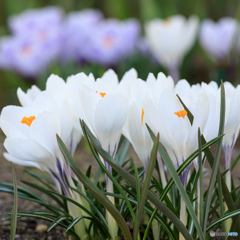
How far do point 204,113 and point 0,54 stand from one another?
1.65 metres

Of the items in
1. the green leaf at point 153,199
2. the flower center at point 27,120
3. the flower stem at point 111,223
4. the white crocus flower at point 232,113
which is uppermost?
the flower center at point 27,120

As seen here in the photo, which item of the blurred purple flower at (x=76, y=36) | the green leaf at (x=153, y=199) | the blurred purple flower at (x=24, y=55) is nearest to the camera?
the green leaf at (x=153, y=199)

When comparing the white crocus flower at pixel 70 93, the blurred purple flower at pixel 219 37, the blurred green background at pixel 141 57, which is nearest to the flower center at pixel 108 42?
the blurred green background at pixel 141 57

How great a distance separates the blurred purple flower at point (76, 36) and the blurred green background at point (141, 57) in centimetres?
9

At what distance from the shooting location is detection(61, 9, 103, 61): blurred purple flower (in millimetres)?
1900

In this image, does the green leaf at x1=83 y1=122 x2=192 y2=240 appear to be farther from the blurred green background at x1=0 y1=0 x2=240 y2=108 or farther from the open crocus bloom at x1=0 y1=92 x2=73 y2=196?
the blurred green background at x1=0 y1=0 x2=240 y2=108

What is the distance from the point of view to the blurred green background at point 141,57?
67.3 inches

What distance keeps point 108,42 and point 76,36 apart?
0.62ft

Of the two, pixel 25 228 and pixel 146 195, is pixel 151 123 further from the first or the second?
pixel 25 228

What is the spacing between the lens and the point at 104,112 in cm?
49

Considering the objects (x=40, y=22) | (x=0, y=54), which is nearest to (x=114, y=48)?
(x=40, y=22)

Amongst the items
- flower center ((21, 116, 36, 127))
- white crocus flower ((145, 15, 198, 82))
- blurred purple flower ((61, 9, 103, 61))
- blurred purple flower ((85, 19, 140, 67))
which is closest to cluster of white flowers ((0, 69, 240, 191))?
flower center ((21, 116, 36, 127))

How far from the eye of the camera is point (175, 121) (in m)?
0.48

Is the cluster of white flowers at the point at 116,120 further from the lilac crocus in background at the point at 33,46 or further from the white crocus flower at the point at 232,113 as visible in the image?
the lilac crocus in background at the point at 33,46
